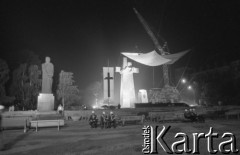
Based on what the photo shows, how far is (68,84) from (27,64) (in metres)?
7.90

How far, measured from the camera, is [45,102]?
76.1ft

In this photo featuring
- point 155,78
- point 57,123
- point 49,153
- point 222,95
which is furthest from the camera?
point 155,78

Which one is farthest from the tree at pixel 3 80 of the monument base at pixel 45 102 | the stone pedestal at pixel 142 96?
the stone pedestal at pixel 142 96

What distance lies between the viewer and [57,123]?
15258mm

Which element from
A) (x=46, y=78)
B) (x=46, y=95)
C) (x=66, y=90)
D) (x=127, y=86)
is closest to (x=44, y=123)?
(x=46, y=95)

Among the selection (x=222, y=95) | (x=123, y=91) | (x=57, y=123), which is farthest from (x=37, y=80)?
(x=222, y=95)

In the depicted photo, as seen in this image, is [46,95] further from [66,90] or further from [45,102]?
[66,90]

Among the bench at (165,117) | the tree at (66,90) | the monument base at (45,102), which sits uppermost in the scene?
the tree at (66,90)

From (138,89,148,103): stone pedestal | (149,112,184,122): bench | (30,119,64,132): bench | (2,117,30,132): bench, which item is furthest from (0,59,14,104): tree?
(138,89,148,103): stone pedestal

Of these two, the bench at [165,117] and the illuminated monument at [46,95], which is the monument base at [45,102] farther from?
the bench at [165,117]

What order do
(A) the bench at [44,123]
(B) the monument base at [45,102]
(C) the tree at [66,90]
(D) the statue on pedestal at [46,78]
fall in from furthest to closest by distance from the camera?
(C) the tree at [66,90]
(D) the statue on pedestal at [46,78]
(B) the monument base at [45,102]
(A) the bench at [44,123]

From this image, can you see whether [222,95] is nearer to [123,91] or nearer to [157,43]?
[123,91]

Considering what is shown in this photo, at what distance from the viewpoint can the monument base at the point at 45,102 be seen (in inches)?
904

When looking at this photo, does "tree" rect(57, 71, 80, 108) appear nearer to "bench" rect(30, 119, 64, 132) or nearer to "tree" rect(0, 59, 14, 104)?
"tree" rect(0, 59, 14, 104)
